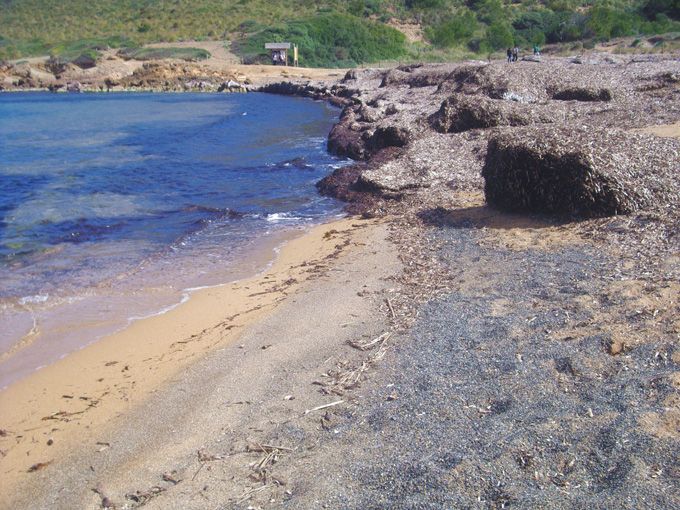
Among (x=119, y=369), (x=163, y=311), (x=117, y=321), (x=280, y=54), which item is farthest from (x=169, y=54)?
(x=119, y=369)

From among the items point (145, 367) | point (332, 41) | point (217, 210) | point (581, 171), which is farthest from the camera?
point (332, 41)

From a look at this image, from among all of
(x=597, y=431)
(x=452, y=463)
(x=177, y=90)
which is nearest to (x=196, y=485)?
(x=452, y=463)

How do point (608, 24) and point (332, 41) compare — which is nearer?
point (608, 24)

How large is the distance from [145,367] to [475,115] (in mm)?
11393

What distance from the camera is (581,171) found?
28.6 ft

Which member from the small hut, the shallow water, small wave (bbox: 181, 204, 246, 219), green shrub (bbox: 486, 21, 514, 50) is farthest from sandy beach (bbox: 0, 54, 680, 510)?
the small hut

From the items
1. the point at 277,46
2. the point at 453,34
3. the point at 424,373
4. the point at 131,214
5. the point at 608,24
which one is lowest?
the point at 131,214

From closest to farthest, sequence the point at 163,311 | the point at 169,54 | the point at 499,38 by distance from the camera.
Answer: the point at 163,311 → the point at 499,38 → the point at 169,54

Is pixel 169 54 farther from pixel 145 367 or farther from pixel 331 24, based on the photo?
pixel 145 367

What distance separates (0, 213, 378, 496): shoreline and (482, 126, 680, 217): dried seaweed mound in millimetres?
2984

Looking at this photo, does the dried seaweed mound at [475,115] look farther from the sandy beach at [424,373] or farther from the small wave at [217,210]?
the small wave at [217,210]

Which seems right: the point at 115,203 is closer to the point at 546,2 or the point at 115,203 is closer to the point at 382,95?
the point at 382,95

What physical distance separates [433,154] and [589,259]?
7675 mm

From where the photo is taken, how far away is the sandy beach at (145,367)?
17.4 ft
